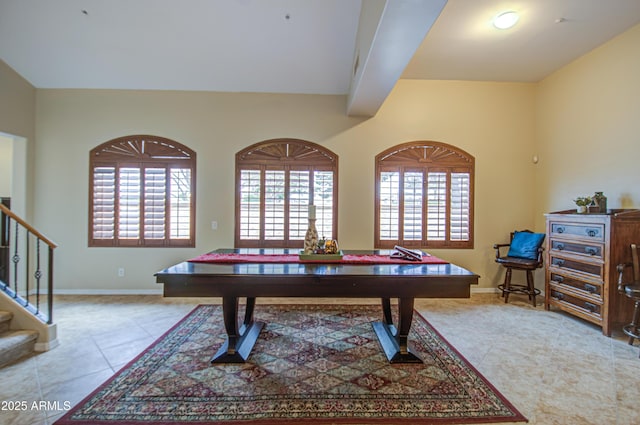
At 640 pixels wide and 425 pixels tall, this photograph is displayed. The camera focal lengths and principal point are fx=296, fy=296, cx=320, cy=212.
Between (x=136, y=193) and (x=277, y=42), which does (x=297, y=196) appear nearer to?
(x=277, y=42)

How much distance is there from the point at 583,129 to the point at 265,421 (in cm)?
477

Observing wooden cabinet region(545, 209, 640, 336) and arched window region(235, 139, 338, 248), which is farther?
arched window region(235, 139, 338, 248)

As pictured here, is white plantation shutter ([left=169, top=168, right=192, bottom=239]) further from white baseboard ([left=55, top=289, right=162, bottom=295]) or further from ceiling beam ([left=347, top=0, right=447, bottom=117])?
ceiling beam ([left=347, top=0, right=447, bottom=117])

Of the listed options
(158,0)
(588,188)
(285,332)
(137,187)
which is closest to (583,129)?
→ (588,188)

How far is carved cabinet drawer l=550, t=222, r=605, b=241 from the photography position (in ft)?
10.0

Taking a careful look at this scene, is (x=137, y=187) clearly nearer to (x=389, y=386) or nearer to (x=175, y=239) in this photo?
(x=175, y=239)

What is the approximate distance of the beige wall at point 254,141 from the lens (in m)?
4.29

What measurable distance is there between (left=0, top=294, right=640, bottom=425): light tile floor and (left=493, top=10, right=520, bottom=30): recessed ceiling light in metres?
3.24

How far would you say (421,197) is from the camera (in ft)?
14.5

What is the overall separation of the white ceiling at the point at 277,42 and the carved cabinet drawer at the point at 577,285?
2779mm

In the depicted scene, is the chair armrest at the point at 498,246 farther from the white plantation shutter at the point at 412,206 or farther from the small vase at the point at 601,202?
the small vase at the point at 601,202

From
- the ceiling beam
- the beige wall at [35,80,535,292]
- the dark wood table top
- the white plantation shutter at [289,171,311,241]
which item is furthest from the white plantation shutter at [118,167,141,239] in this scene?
the ceiling beam

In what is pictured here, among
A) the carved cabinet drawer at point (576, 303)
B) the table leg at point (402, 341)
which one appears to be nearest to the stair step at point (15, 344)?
the table leg at point (402, 341)

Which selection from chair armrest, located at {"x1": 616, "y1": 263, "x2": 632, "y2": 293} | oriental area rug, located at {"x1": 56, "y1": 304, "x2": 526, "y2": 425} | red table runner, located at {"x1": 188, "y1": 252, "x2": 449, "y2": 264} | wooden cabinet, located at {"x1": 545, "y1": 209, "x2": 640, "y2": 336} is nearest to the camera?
oriental area rug, located at {"x1": 56, "y1": 304, "x2": 526, "y2": 425}
